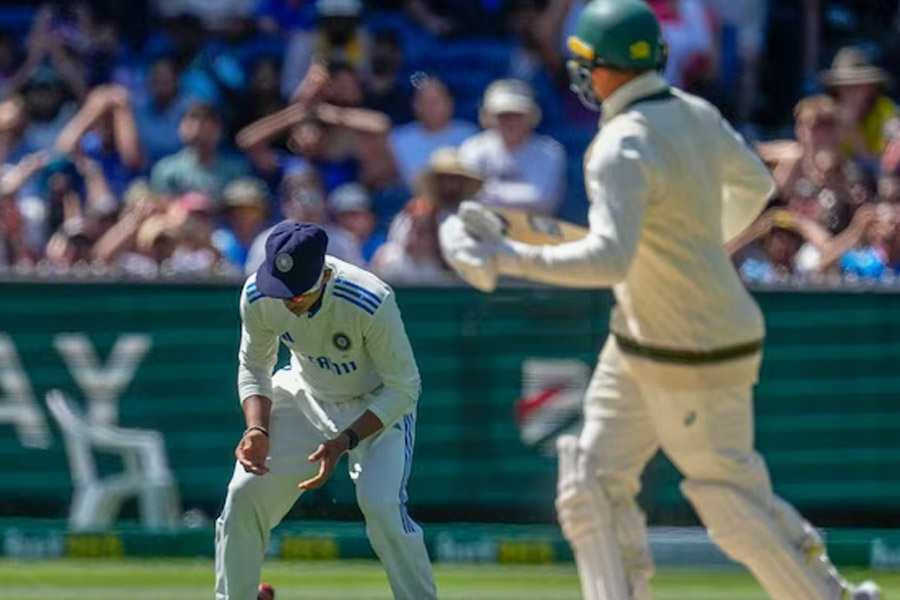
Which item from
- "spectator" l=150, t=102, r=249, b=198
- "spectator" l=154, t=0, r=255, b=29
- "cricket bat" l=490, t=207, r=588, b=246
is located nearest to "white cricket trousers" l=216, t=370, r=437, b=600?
"cricket bat" l=490, t=207, r=588, b=246

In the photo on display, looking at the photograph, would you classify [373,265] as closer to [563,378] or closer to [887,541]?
[563,378]

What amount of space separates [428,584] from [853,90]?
6951 mm

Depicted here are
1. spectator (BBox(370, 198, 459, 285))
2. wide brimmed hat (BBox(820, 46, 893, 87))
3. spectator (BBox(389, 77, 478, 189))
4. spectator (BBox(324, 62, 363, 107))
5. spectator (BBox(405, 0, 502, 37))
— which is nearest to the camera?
spectator (BBox(370, 198, 459, 285))

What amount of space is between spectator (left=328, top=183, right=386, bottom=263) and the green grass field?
2437 millimetres

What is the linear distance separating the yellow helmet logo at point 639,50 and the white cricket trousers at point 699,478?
39.6 inches

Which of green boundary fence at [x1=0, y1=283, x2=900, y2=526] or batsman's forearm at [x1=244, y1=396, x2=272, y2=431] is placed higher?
batsman's forearm at [x1=244, y1=396, x2=272, y2=431]

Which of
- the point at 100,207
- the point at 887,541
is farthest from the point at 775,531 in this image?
the point at 100,207

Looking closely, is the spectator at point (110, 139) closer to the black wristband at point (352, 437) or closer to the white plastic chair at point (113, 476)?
the white plastic chair at point (113, 476)

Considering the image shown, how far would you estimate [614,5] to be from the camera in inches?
299

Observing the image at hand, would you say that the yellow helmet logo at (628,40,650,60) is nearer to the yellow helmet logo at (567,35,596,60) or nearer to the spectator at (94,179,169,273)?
the yellow helmet logo at (567,35,596,60)

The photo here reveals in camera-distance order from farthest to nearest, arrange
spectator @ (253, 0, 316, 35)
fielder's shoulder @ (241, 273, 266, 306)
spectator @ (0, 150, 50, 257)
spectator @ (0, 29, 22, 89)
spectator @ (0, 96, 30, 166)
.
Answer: spectator @ (0, 29, 22, 89) < spectator @ (253, 0, 316, 35) < spectator @ (0, 96, 30, 166) < spectator @ (0, 150, 50, 257) < fielder's shoulder @ (241, 273, 266, 306)

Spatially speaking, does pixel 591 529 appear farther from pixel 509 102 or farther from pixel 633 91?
pixel 509 102

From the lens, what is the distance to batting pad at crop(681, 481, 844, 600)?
24.4 feet

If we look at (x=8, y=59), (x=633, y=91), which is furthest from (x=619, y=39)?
(x=8, y=59)
